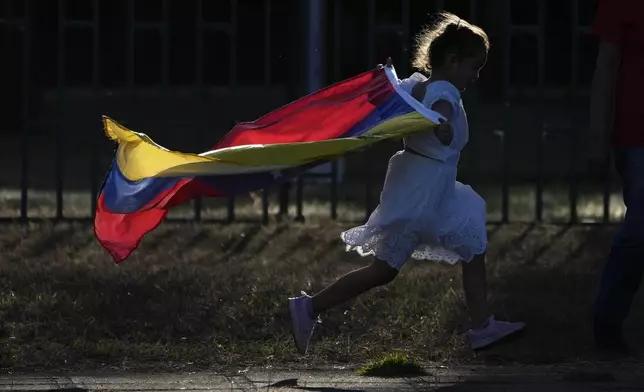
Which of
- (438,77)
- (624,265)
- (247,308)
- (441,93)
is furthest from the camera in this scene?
(247,308)

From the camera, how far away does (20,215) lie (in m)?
9.99

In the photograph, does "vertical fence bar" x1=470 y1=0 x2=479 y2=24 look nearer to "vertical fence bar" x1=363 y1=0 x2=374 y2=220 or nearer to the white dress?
"vertical fence bar" x1=363 y1=0 x2=374 y2=220

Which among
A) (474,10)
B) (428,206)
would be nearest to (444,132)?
(428,206)

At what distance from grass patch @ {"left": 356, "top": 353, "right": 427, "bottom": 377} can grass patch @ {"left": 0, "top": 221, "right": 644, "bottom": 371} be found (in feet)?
1.04

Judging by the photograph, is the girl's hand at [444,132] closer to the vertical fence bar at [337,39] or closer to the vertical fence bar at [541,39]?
the vertical fence bar at [337,39]

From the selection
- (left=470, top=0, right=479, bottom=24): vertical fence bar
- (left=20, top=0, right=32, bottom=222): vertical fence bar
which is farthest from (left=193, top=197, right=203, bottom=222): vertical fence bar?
(left=470, top=0, right=479, bottom=24): vertical fence bar

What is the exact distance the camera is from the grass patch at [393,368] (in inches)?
241

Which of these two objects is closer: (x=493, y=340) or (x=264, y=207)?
(x=493, y=340)

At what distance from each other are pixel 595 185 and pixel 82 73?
361 cm

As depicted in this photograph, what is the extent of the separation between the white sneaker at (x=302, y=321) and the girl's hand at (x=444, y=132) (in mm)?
870

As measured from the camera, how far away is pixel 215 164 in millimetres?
5977

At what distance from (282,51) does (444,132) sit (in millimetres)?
4520

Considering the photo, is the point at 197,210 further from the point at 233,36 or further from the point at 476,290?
the point at 476,290

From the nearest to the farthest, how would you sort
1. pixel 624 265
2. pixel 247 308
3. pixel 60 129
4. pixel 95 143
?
pixel 624 265 < pixel 247 308 < pixel 60 129 < pixel 95 143
